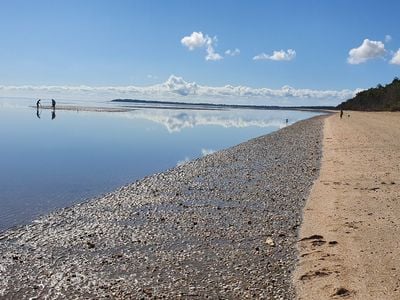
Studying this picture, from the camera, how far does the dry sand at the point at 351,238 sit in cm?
712

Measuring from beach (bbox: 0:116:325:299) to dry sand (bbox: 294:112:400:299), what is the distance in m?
0.36

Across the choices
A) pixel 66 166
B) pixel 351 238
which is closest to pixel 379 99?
pixel 66 166

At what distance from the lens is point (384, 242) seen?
927 centimetres

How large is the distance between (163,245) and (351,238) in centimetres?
375

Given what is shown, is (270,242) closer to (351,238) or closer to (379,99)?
(351,238)

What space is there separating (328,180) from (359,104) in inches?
6120

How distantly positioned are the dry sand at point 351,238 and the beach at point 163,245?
0.36 metres

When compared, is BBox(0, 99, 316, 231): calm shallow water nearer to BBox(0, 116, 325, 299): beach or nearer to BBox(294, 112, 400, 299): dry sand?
BBox(0, 116, 325, 299): beach

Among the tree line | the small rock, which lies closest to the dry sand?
the small rock

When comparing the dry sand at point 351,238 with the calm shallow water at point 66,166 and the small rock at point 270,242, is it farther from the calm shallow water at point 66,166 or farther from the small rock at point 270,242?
the calm shallow water at point 66,166

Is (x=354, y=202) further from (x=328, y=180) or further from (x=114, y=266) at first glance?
(x=114, y=266)

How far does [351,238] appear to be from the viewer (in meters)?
9.54

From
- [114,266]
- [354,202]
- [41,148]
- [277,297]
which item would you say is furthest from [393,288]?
[41,148]

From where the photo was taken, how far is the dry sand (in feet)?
23.4
